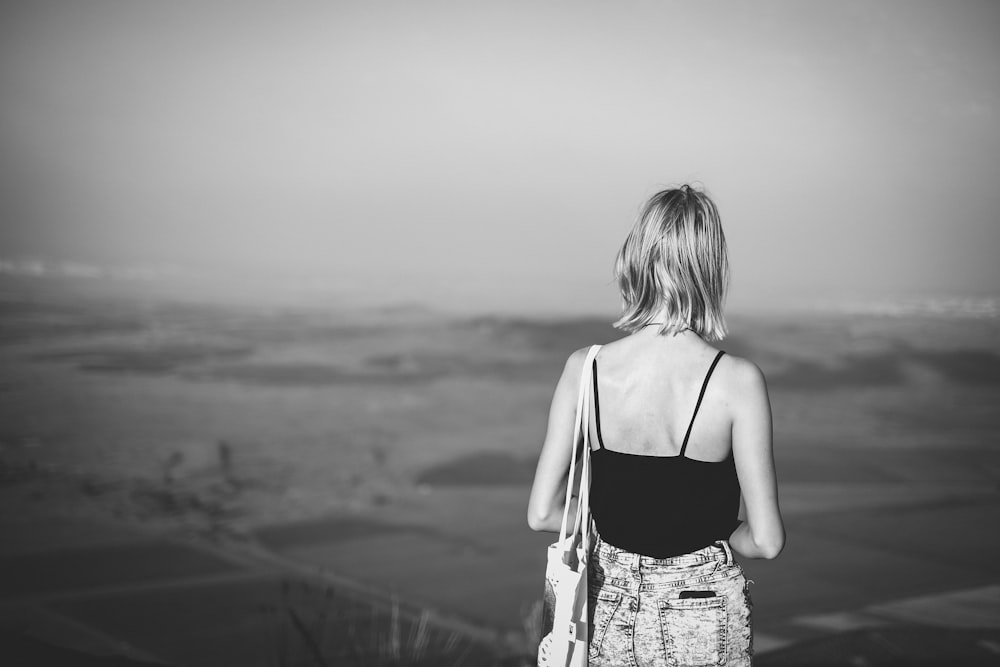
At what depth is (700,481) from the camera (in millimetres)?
1457

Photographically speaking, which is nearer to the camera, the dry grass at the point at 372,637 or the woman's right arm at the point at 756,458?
the woman's right arm at the point at 756,458

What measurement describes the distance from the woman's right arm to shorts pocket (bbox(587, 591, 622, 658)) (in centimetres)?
28

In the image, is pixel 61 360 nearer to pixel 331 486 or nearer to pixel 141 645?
pixel 331 486

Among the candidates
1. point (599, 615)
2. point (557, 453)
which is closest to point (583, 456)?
A: point (557, 453)

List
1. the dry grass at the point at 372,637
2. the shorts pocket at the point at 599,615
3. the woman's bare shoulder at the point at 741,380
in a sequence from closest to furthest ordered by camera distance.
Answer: the woman's bare shoulder at the point at 741,380 → the shorts pocket at the point at 599,615 → the dry grass at the point at 372,637

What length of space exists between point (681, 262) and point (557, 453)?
0.44 m

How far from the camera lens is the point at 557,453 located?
1.52 m

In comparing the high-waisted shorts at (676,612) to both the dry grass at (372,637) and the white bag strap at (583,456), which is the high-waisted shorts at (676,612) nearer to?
the white bag strap at (583,456)

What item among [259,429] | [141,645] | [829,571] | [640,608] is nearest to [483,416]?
[259,429]

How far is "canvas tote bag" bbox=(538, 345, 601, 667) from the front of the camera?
4.75ft

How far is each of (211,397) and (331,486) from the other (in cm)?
413

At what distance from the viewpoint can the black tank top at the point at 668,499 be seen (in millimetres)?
1446

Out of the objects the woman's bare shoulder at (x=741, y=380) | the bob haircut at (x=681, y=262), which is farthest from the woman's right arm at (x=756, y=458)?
the bob haircut at (x=681, y=262)

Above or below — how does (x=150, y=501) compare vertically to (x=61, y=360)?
below
